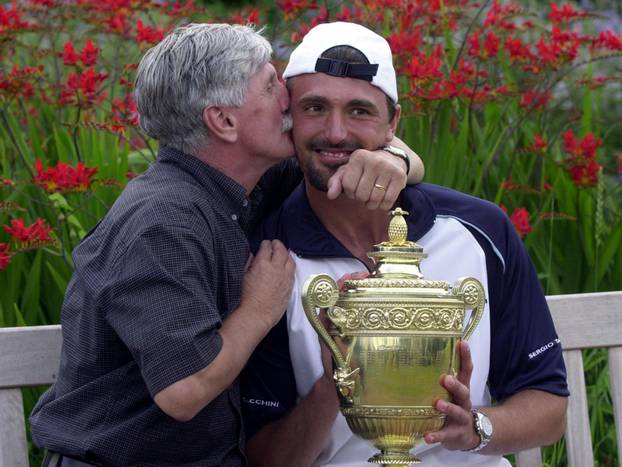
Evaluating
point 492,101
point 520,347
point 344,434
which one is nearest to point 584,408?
point 520,347

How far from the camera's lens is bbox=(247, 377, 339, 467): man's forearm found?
3334 mm

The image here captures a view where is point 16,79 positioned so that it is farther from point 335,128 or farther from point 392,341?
point 392,341

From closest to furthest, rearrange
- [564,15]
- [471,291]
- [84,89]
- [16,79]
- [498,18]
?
[471,291] → [84,89] → [16,79] → [564,15] → [498,18]

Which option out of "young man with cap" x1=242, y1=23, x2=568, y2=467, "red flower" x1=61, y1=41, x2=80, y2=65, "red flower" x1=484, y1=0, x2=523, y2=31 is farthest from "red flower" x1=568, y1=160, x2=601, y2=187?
"red flower" x1=61, y1=41, x2=80, y2=65

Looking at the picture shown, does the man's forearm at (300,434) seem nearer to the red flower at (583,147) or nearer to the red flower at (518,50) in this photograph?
the red flower at (583,147)

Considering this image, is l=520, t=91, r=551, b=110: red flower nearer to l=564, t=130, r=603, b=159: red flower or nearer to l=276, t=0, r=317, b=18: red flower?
l=564, t=130, r=603, b=159: red flower

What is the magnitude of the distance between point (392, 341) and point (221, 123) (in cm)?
75

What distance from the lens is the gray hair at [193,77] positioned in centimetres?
329

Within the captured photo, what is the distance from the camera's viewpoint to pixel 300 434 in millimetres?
3436

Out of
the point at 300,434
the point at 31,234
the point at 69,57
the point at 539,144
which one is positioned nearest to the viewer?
the point at 300,434

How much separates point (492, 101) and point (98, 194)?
4.98 feet

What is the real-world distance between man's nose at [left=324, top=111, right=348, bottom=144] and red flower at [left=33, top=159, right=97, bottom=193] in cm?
80

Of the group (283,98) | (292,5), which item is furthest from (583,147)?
(283,98)

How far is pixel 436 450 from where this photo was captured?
3549mm
